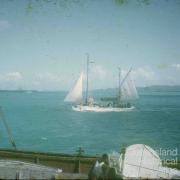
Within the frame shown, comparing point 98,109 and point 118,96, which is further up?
point 118,96

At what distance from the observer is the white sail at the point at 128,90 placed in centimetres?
9219

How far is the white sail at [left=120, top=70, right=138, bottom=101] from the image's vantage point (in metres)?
92.2

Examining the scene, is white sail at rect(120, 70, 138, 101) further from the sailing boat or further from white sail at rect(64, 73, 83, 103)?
white sail at rect(64, 73, 83, 103)

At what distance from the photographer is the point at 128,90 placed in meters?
93.9

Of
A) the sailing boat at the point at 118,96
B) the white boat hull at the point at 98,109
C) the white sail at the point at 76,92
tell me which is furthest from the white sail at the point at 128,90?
the white sail at the point at 76,92

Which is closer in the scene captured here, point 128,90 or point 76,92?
point 128,90

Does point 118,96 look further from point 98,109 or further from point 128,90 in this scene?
point 98,109

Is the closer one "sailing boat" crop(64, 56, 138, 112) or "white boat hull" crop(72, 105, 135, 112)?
"sailing boat" crop(64, 56, 138, 112)

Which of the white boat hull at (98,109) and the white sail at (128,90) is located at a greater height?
the white sail at (128,90)

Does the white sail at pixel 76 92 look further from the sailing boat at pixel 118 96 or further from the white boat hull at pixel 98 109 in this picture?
the white boat hull at pixel 98 109

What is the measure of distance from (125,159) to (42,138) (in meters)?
40.8

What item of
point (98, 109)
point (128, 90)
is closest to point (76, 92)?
point (98, 109)

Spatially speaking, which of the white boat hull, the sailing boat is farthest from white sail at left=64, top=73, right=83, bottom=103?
the white boat hull

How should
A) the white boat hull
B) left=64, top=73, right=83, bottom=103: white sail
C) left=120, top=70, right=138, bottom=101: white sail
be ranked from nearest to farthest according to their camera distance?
left=120, top=70, right=138, bottom=101: white sail, left=64, top=73, right=83, bottom=103: white sail, the white boat hull
